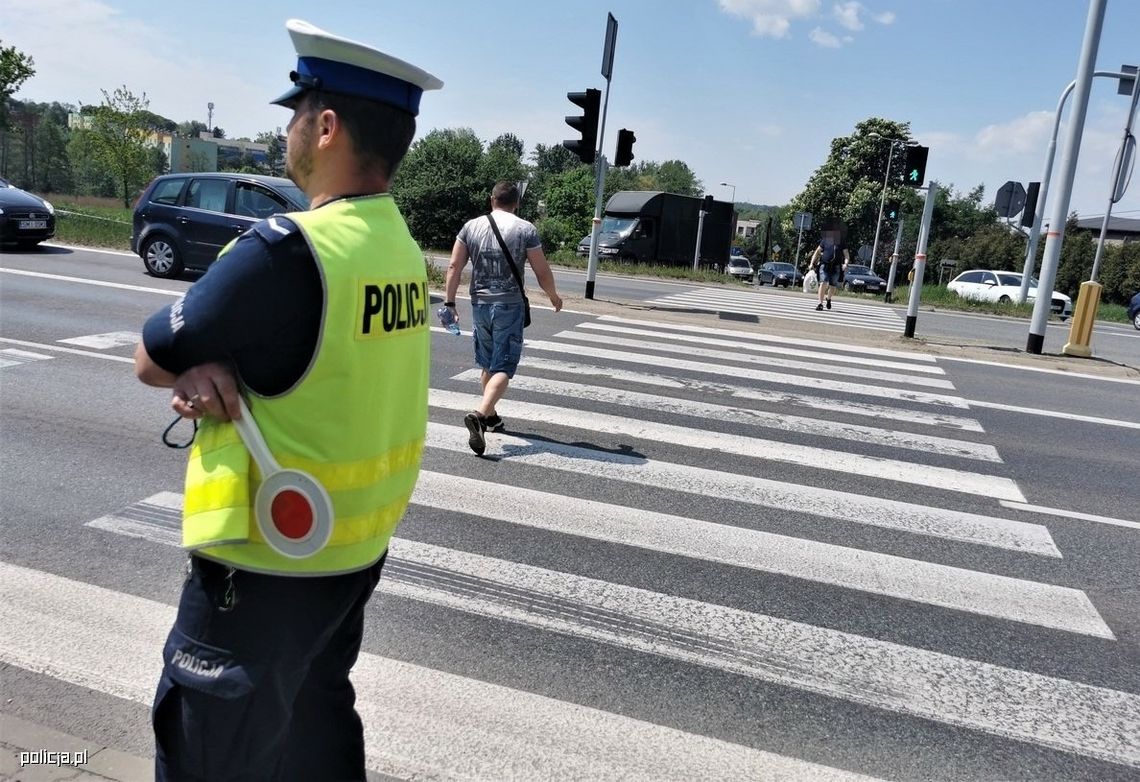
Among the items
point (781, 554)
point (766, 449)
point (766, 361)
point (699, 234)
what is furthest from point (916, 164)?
point (699, 234)

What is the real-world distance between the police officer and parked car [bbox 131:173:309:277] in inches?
469

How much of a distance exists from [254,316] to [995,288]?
3160 centimetres

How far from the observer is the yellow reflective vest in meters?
1.59

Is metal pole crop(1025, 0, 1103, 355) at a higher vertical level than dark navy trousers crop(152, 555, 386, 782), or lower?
higher

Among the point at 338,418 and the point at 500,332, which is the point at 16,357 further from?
the point at 338,418

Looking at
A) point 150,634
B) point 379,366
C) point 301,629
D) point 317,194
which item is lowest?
point 150,634

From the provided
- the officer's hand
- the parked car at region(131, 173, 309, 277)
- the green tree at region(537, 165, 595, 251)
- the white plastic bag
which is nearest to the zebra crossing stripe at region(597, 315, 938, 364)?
the parked car at region(131, 173, 309, 277)

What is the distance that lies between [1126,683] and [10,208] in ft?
57.7

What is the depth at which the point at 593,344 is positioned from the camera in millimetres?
11297

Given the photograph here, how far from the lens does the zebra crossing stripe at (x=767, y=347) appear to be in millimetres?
11391

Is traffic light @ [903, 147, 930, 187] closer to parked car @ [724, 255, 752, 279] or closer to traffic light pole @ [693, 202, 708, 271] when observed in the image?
traffic light pole @ [693, 202, 708, 271]

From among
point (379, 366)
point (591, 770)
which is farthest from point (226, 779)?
point (591, 770)

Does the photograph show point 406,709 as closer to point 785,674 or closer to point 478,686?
point 478,686

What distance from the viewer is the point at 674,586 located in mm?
4281
